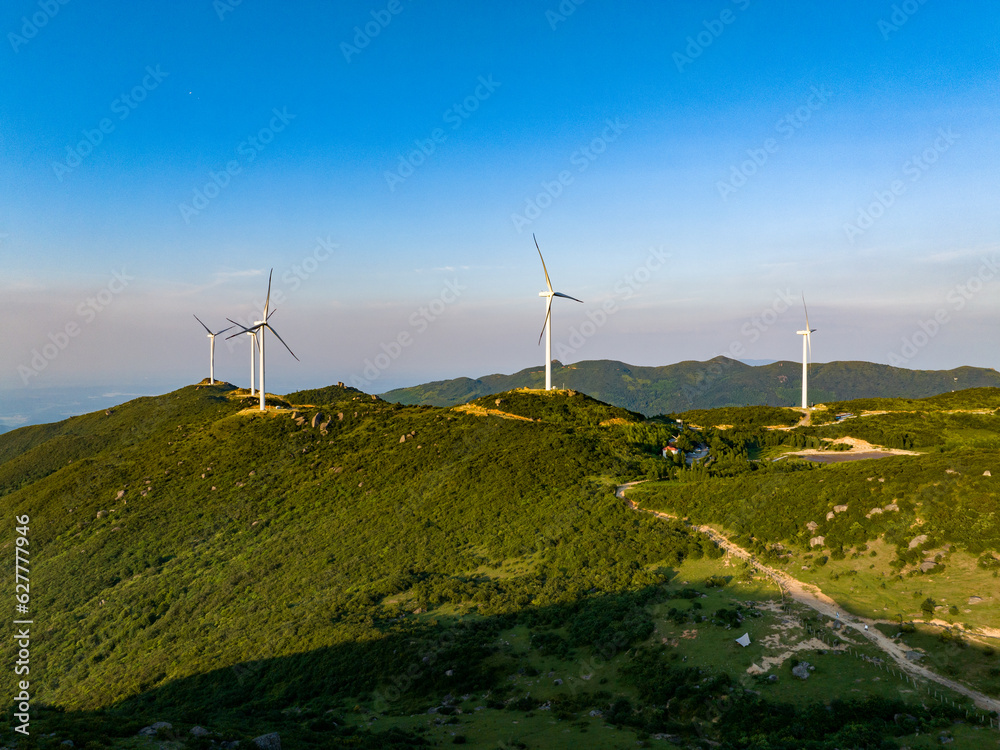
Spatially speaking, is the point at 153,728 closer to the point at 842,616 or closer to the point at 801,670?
the point at 801,670

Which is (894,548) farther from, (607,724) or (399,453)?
(399,453)

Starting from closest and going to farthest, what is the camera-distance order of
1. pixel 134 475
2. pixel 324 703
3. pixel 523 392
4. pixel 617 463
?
pixel 324 703 < pixel 617 463 < pixel 134 475 < pixel 523 392

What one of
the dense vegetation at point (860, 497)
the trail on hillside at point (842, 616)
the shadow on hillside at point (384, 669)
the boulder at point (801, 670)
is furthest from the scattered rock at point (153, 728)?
the dense vegetation at point (860, 497)

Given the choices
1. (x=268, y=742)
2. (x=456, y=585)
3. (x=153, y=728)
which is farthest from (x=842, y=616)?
(x=153, y=728)

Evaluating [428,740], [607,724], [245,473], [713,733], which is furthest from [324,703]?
[245,473]

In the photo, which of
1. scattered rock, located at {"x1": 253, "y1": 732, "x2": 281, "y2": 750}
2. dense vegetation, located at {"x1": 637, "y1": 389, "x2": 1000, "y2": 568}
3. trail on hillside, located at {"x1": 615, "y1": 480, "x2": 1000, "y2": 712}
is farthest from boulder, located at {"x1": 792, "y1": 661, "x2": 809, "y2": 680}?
scattered rock, located at {"x1": 253, "y1": 732, "x2": 281, "y2": 750}

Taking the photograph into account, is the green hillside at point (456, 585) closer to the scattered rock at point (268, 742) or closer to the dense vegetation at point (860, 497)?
the dense vegetation at point (860, 497)
